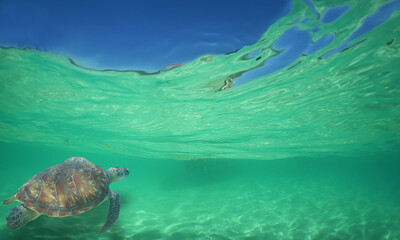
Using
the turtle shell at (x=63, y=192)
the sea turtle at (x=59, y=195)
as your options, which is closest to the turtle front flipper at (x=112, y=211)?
the sea turtle at (x=59, y=195)

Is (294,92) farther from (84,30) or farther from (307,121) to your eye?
(84,30)

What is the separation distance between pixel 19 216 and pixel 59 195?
114 cm

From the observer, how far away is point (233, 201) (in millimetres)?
16344

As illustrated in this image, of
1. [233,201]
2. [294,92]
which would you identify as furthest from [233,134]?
[294,92]

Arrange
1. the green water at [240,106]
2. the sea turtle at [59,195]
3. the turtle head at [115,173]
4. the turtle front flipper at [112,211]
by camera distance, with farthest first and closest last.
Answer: the turtle head at [115,173] → the green water at [240,106] → the turtle front flipper at [112,211] → the sea turtle at [59,195]

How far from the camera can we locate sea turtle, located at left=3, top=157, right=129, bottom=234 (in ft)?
17.7

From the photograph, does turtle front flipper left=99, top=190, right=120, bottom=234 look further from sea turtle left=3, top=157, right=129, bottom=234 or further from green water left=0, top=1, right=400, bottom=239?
green water left=0, top=1, right=400, bottom=239

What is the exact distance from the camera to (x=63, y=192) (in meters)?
5.67

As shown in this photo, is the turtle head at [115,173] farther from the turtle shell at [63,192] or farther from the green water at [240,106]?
the green water at [240,106]

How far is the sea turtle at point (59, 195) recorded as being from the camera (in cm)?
538

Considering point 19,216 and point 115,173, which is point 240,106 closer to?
point 115,173

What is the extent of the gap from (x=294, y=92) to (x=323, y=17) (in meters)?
5.14

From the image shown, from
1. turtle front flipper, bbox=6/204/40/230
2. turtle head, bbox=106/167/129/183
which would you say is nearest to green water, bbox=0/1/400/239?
turtle front flipper, bbox=6/204/40/230

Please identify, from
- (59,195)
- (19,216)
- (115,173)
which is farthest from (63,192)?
(115,173)
